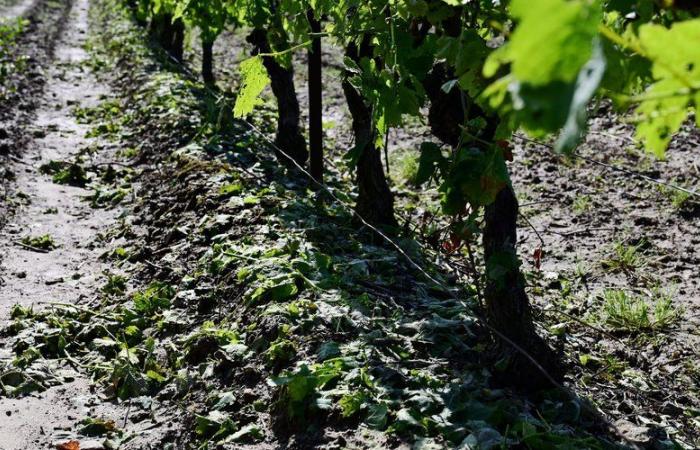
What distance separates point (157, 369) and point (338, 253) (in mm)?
1370

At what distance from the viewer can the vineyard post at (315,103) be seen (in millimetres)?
5449

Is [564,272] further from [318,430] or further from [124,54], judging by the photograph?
[124,54]

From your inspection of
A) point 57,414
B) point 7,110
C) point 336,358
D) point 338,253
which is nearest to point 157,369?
point 57,414

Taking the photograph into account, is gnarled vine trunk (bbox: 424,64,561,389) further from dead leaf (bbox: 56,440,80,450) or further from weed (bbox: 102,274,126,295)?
weed (bbox: 102,274,126,295)

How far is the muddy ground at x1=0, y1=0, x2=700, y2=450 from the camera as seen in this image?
10.0 ft

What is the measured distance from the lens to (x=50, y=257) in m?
5.20

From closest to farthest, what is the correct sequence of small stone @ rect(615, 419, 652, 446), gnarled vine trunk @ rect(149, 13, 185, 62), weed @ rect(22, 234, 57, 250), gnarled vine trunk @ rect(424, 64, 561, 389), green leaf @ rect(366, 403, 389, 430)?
green leaf @ rect(366, 403, 389, 430), small stone @ rect(615, 419, 652, 446), gnarled vine trunk @ rect(424, 64, 561, 389), weed @ rect(22, 234, 57, 250), gnarled vine trunk @ rect(149, 13, 185, 62)

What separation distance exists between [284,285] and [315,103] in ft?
7.45

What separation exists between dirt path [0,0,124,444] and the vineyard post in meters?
1.79

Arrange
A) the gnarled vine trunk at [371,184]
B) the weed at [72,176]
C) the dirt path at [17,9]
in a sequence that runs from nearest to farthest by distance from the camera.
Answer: the gnarled vine trunk at [371,184], the weed at [72,176], the dirt path at [17,9]

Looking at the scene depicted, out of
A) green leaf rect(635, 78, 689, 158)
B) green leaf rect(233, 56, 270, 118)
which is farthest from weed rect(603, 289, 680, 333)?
green leaf rect(635, 78, 689, 158)

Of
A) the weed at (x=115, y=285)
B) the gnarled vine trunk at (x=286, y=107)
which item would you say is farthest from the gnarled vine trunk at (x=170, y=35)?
the weed at (x=115, y=285)

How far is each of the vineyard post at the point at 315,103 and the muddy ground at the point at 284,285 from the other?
11.2 inches

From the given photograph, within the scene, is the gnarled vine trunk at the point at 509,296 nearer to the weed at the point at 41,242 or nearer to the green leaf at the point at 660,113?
the green leaf at the point at 660,113
